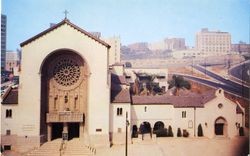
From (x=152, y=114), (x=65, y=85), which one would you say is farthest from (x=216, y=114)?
(x=65, y=85)

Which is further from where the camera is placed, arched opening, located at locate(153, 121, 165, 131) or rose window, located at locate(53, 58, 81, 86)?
arched opening, located at locate(153, 121, 165, 131)

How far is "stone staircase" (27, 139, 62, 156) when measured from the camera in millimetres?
16344

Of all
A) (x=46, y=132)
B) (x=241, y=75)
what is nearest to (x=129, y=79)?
(x=46, y=132)

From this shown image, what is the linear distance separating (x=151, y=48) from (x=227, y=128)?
542cm

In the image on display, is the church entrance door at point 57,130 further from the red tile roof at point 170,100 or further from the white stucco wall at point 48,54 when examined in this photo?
the red tile roof at point 170,100

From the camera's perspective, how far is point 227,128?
55.7 feet

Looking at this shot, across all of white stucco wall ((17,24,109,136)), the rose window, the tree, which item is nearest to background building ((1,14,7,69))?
white stucco wall ((17,24,109,136))

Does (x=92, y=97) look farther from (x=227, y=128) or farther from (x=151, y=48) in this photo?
(x=227, y=128)

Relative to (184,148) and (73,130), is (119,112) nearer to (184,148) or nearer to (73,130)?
(73,130)

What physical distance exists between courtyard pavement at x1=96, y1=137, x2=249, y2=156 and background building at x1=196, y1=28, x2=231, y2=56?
4039 millimetres

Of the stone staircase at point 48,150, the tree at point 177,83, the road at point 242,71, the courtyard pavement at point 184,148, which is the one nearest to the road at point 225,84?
the road at point 242,71

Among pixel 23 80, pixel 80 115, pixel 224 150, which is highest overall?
pixel 23 80

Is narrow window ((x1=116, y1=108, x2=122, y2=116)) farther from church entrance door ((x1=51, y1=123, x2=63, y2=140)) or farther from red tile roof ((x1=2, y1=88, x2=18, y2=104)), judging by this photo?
red tile roof ((x1=2, y1=88, x2=18, y2=104))

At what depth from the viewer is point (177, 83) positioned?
18062mm
